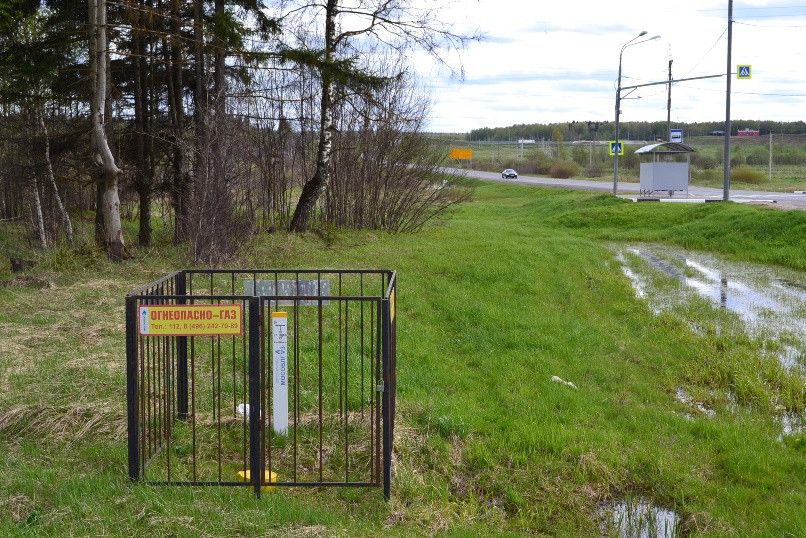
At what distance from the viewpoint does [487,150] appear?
116 m

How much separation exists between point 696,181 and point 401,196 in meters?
35.3

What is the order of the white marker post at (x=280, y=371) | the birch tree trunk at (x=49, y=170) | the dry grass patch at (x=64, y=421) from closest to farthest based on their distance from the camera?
the white marker post at (x=280, y=371) → the dry grass patch at (x=64, y=421) → the birch tree trunk at (x=49, y=170)

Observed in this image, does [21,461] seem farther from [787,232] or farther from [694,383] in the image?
[787,232]

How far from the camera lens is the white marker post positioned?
636 cm

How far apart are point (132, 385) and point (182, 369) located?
5.24 ft

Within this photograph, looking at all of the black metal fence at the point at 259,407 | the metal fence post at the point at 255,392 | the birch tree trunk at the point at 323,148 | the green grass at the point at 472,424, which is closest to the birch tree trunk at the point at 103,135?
the green grass at the point at 472,424

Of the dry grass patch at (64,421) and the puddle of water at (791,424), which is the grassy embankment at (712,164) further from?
the dry grass patch at (64,421)

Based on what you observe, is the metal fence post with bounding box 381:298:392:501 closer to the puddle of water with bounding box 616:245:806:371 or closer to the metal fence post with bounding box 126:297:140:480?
the metal fence post with bounding box 126:297:140:480

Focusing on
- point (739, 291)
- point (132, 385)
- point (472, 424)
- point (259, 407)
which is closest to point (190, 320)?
point (132, 385)

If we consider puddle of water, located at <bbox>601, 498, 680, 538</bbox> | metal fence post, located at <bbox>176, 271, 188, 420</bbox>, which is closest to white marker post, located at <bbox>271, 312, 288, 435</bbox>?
metal fence post, located at <bbox>176, 271, 188, 420</bbox>

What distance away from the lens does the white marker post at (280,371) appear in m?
6.36

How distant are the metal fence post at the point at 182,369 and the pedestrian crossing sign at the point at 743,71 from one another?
1102 inches

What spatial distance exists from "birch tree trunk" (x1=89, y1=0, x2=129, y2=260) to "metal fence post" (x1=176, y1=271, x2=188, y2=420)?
918cm

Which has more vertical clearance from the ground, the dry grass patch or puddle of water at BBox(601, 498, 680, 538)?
the dry grass patch
